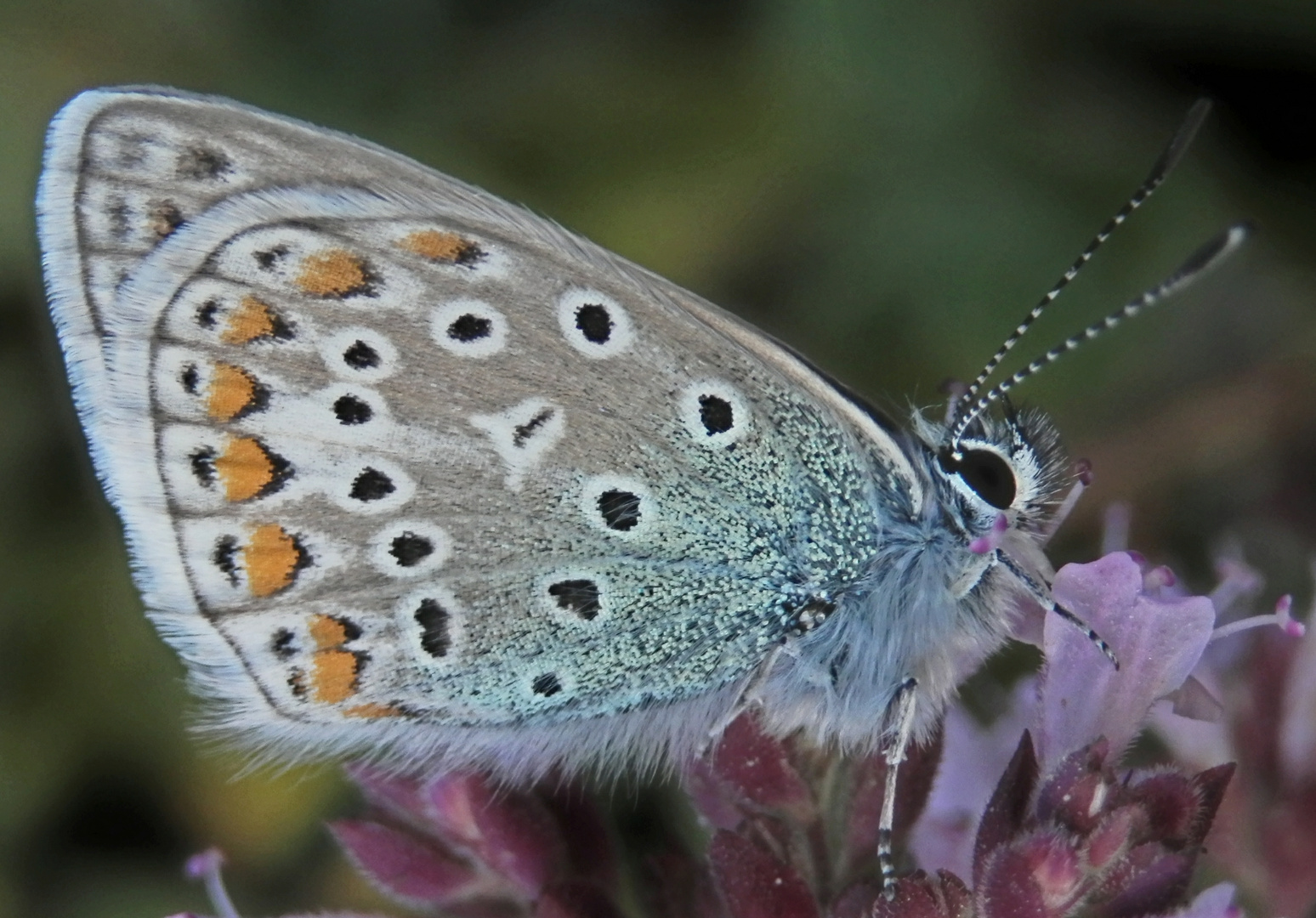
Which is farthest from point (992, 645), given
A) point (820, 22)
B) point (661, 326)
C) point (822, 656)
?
point (820, 22)

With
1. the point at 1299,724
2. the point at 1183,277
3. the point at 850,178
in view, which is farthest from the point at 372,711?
the point at 850,178

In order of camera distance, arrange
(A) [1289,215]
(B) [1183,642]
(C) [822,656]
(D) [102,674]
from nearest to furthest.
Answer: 1. (B) [1183,642]
2. (C) [822,656]
3. (D) [102,674]
4. (A) [1289,215]

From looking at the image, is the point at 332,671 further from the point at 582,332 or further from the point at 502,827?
the point at 582,332

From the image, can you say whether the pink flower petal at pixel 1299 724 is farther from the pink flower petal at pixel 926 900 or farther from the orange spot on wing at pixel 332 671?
the orange spot on wing at pixel 332 671

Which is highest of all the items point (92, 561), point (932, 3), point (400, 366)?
point (932, 3)

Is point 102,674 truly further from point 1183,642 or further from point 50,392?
point 1183,642

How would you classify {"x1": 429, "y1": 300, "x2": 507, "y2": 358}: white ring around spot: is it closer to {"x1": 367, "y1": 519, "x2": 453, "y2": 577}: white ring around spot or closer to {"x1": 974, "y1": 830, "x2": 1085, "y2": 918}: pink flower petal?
{"x1": 367, "y1": 519, "x2": 453, "y2": 577}: white ring around spot

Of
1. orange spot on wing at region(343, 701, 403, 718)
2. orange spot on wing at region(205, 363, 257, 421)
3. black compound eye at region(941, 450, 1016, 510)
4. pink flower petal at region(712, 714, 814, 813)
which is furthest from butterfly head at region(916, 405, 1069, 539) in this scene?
orange spot on wing at region(205, 363, 257, 421)
